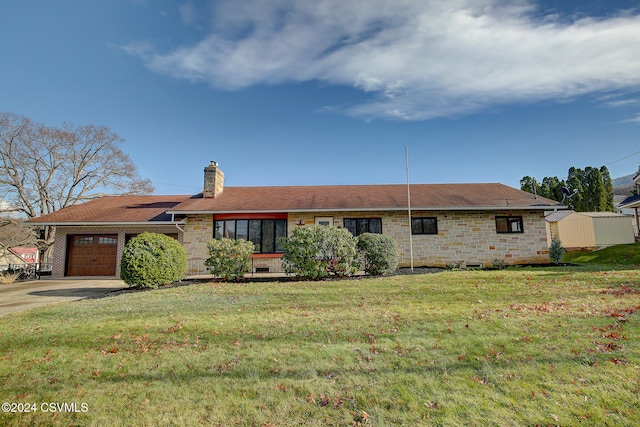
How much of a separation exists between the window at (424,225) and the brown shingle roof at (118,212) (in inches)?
483

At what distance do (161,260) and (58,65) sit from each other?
10645 mm

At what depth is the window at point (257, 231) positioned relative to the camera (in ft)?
49.6

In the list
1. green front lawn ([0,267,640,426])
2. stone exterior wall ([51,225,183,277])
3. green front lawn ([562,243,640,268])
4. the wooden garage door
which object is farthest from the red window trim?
green front lawn ([562,243,640,268])

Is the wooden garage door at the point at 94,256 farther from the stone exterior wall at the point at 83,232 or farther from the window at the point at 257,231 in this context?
the window at the point at 257,231

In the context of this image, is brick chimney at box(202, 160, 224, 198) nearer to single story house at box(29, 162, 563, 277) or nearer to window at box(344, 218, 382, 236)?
single story house at box(29, 162, 563, 277)

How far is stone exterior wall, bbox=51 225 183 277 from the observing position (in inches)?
623

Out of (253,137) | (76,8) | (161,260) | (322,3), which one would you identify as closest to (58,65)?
(76,8)

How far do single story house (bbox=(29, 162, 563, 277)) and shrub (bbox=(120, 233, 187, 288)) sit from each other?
12.7ft

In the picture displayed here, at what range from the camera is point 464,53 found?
11.2m

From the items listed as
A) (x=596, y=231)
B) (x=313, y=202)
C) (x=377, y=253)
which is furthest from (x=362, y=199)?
(x=596, y=231)

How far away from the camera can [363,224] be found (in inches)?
599

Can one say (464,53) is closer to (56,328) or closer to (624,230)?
(56,328)

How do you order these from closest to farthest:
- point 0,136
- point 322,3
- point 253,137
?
point 322,3
point 253,137
point 0,136

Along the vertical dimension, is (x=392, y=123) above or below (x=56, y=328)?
above
